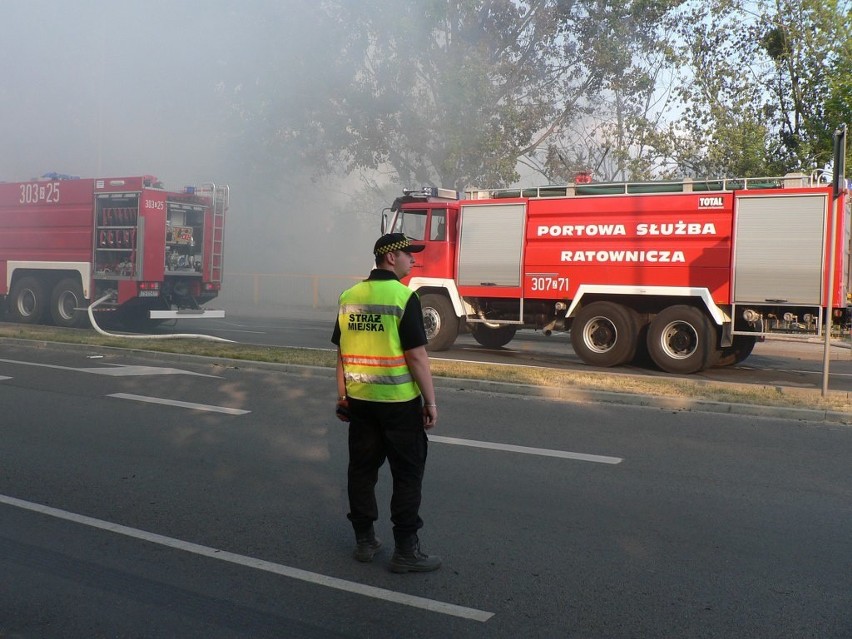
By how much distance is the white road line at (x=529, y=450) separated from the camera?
665cm

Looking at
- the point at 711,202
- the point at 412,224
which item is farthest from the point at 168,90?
the point at 711,202

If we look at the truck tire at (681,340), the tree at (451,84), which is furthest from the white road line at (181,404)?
the tree at (451,84)

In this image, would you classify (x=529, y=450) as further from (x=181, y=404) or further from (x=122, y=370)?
(x=122, y=370)

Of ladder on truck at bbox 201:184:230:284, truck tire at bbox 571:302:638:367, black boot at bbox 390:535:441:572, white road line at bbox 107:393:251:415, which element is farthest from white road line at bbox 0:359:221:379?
black boot at bbox 390:535:441:572

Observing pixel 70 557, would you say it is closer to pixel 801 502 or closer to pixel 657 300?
pixel 801 502

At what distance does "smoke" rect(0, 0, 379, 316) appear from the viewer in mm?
23859

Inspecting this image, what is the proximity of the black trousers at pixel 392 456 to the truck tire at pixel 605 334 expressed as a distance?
8.59 m

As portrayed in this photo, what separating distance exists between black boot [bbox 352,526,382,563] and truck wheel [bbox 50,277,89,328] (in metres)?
14.3

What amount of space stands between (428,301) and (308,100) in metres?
11.5

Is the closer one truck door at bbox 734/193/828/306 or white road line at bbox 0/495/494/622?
white road line at bbox 0/495/494/622

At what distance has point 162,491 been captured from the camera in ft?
18.5

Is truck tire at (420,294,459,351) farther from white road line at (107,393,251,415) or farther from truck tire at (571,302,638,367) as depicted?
white road line at (107,393,251,415)

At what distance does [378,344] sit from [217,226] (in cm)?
1425

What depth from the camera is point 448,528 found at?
495cm
